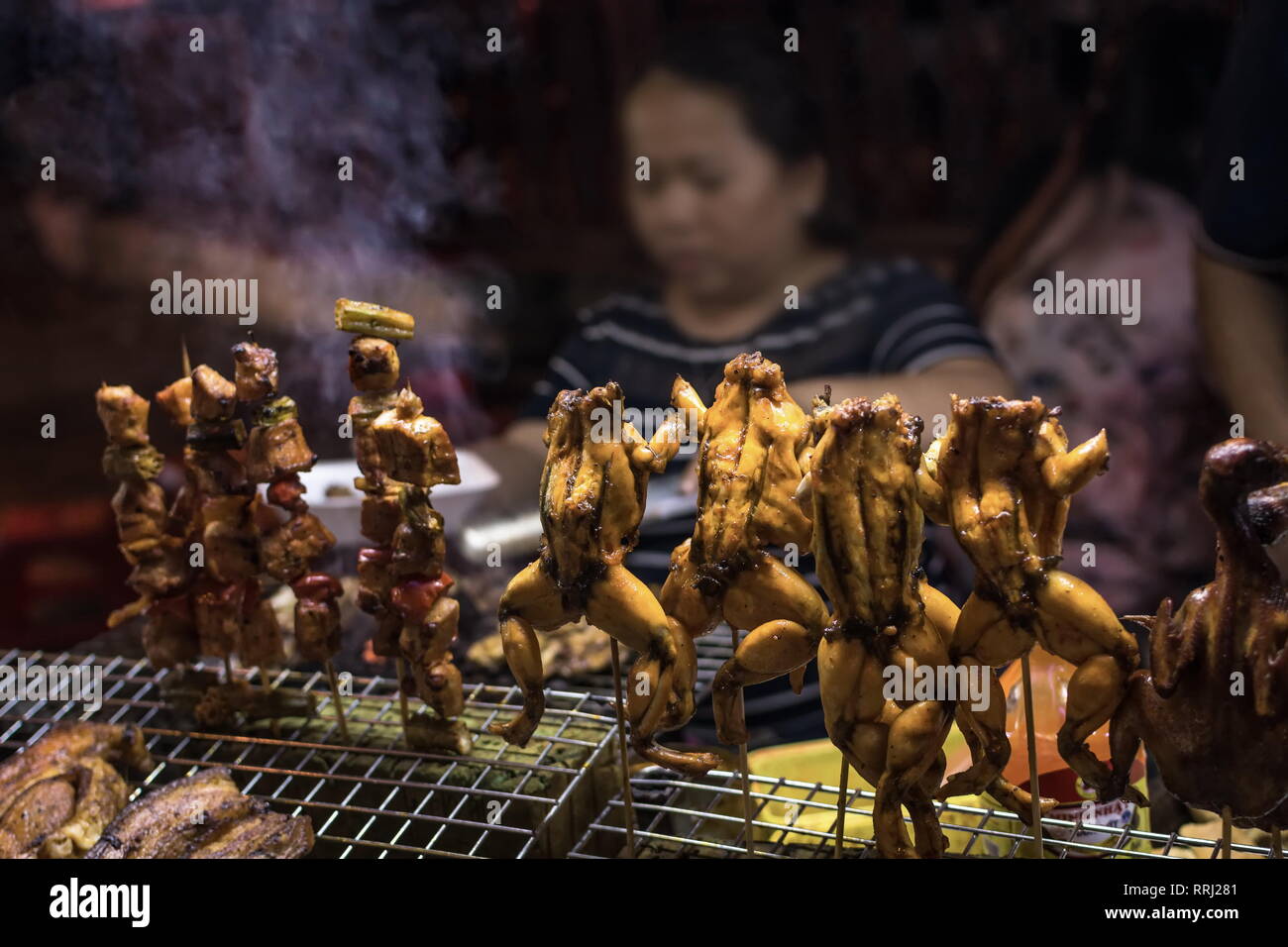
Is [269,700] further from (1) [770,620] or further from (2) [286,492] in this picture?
(1) [770,620]

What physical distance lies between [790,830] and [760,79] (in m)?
2.10

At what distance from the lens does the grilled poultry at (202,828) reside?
231cm

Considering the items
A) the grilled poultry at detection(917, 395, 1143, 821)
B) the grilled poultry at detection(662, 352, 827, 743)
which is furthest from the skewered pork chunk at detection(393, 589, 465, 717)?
the grilled poultry at detection(917, 395, 1143, 821)

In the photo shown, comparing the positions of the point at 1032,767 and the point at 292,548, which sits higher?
the point at 292,548

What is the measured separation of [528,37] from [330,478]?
4.70 ft

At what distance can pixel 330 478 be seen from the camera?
3459 mm

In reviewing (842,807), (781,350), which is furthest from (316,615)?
(781,350)

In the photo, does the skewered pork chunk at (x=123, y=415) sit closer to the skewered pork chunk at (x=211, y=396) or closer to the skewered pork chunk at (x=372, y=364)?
the skewered pork chunk at (x=211, y=396)

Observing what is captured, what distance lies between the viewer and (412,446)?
7.70 feet

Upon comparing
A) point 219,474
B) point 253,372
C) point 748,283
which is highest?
point 748,283

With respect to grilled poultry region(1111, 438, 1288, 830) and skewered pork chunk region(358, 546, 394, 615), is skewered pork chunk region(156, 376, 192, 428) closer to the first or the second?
skewered pork chunk region(358, 546, 394, 615)

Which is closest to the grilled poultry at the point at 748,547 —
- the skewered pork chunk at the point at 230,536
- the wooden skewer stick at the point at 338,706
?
the wooden skewer stick at the point at 338,706

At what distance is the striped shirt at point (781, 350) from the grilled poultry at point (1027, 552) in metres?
1.55

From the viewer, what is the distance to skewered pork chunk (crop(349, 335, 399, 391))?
2482 millimetres
